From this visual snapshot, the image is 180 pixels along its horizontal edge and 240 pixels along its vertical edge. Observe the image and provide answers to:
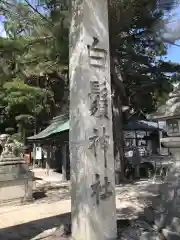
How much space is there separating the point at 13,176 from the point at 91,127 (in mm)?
4519

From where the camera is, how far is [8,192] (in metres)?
8.07

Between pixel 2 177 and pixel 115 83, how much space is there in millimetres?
5473

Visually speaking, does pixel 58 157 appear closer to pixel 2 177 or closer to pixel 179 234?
pixel 2 177

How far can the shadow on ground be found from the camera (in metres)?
5.12

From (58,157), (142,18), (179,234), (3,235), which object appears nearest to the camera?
(179,234)

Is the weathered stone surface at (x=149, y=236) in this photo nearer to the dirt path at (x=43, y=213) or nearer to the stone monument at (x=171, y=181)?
the stone monument at (x=171, y=181)

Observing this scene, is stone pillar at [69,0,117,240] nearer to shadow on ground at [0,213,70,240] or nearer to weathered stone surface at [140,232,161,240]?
weathered stone surface at [140,232,161,240]

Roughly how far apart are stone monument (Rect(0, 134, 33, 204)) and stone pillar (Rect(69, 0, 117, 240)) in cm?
405

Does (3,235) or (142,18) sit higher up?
(142,18)

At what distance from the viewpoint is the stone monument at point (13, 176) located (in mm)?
8039

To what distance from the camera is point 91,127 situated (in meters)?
4.47

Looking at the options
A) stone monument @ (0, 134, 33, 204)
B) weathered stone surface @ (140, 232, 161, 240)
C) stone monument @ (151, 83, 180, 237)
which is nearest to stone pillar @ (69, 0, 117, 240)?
weathered stone surface @ (140, 232, 161, 240)

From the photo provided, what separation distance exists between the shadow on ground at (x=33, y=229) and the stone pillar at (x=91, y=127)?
902mm

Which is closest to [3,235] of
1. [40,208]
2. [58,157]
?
[40,208]
